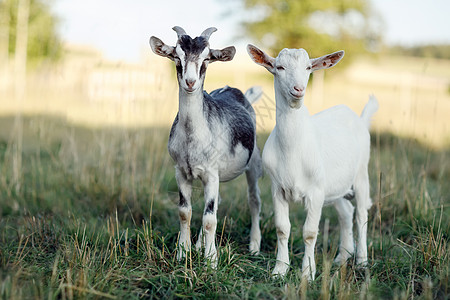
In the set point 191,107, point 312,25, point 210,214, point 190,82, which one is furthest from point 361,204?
point 312,25

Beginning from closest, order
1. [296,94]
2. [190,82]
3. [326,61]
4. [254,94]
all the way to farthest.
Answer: [296,94]
[190,82]
[326,61]
[254,94]

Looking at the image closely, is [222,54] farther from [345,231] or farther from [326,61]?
[345,231]

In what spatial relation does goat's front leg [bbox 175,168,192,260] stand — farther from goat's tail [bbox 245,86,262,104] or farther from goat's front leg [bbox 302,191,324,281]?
goat's tail [bbox 245,86,262,104]

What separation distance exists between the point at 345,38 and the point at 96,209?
1885 centimetres

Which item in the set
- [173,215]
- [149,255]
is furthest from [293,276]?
[173,215]

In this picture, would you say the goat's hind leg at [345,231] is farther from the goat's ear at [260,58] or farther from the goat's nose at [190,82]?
the goat's nose at [190,82]

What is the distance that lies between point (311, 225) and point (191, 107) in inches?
54.7

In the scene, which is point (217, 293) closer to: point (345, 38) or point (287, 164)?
point (287, 164)

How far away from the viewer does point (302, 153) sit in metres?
3.33

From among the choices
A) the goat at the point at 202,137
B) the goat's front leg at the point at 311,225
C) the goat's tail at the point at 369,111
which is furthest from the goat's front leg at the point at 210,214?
the goat's tail at the point at 369,111

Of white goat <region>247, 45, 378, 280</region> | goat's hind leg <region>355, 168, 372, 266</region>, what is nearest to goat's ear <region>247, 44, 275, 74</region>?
white goat <region>247, 45, 378, 280</region>

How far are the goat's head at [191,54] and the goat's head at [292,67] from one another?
0.98 ft

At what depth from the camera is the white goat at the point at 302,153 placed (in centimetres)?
314

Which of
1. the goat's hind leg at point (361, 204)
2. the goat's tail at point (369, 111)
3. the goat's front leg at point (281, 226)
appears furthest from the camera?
the goat's tail at point (369, 111)
